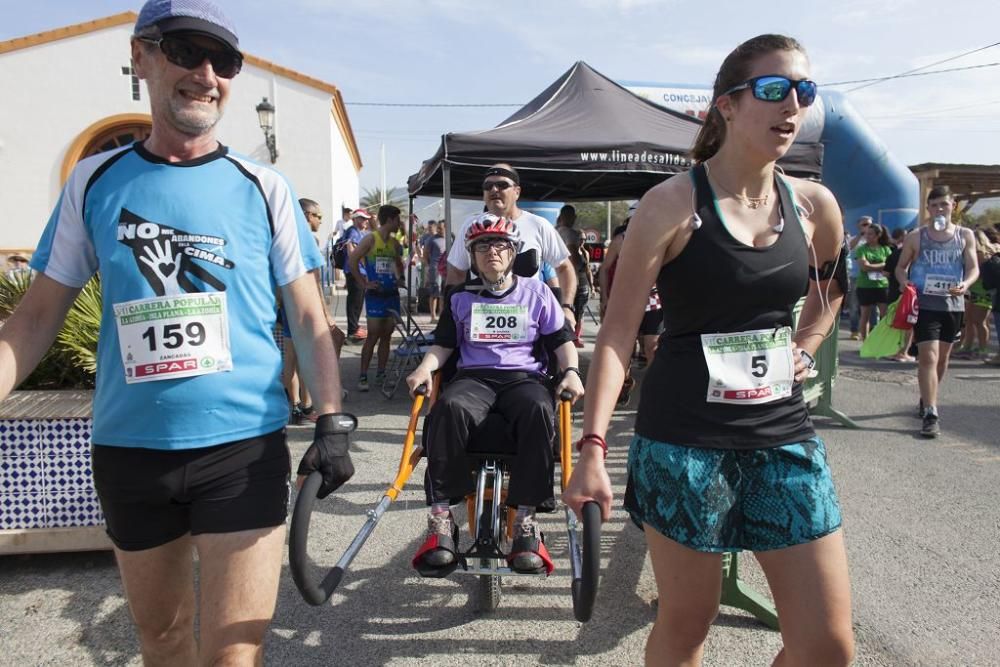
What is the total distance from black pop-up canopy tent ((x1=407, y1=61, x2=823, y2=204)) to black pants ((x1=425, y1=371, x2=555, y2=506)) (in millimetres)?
3645

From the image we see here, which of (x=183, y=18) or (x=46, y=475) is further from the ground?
(x=183, y=18)

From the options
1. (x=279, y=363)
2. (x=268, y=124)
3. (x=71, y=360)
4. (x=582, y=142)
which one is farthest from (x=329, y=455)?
(x=268, y=124)

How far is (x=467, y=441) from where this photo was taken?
3.24 meters

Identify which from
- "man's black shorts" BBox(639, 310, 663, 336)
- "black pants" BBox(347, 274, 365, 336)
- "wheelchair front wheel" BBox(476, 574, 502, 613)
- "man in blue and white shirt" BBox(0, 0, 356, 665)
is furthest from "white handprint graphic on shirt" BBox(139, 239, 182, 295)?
"black pants" BBox(347, 274, 365, 336)

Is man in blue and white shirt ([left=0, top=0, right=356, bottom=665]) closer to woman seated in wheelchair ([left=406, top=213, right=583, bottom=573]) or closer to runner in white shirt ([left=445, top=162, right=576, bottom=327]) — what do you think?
woman seated in wheelchair ([left=406, top=213, right=583, bottom=573])

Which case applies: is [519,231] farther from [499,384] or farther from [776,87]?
[776,87]

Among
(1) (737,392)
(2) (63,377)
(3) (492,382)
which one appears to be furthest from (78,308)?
(1) (737,392)

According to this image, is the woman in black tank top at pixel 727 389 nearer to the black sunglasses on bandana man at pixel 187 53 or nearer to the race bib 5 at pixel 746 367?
the race bib 5 at pixel 746 367

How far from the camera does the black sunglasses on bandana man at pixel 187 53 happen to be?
68.8 inches

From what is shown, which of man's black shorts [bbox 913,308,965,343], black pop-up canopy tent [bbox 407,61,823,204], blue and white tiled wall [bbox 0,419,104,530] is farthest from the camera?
black pop-up canopy tent [bbox 407,61,823,204]

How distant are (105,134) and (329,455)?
22.5 metres

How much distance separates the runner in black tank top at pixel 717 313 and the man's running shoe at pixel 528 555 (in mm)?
1208

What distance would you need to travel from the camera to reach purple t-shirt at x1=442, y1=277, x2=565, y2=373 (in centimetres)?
377

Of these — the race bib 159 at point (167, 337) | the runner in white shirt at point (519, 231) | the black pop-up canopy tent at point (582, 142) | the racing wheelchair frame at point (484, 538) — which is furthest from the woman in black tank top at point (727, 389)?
the black pop-up canopy tent at point (582, 142)
